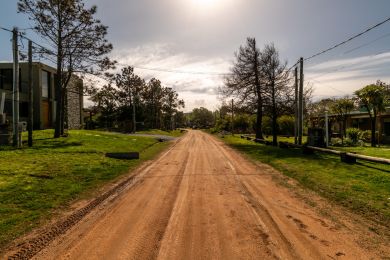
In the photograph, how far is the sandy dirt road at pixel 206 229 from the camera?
518 cm

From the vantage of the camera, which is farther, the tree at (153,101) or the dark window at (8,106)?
the tree at (153,101)

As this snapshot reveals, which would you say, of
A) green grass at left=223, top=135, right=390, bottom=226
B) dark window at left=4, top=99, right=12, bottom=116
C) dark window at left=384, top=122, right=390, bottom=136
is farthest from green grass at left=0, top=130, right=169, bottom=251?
dark window at left=384, top=122, right=390, bottom=136

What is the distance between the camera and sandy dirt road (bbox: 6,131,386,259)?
5176 mm

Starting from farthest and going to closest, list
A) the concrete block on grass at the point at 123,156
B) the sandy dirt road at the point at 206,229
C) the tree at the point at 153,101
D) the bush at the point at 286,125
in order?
the tree at the point at 153,101 → the bush at the point at 286,125 → the concrete block on grass at the point at 123,156 → the sandy dirt road at the point at 206,229

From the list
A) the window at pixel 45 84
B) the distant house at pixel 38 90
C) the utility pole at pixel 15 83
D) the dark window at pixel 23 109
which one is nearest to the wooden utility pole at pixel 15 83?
the utility pole at pixel 15 83

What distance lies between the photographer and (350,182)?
11.1 metres

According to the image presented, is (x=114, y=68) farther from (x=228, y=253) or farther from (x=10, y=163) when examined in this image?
(x=228, y=253)

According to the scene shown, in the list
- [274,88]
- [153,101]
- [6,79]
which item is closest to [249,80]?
[274,88]

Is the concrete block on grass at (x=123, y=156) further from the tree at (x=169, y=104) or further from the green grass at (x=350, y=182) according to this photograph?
the tree at (x=169, y=104)

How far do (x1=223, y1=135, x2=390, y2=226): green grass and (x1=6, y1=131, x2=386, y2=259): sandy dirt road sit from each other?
1247 mm

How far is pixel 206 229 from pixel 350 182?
6755 millimetres

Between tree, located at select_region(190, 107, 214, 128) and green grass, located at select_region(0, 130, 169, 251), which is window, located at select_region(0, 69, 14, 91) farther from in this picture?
tree, located at select_region(190, 107, 214, 128)

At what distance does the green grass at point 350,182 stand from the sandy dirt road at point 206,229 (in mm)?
1247

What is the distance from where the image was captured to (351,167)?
1427 cm
